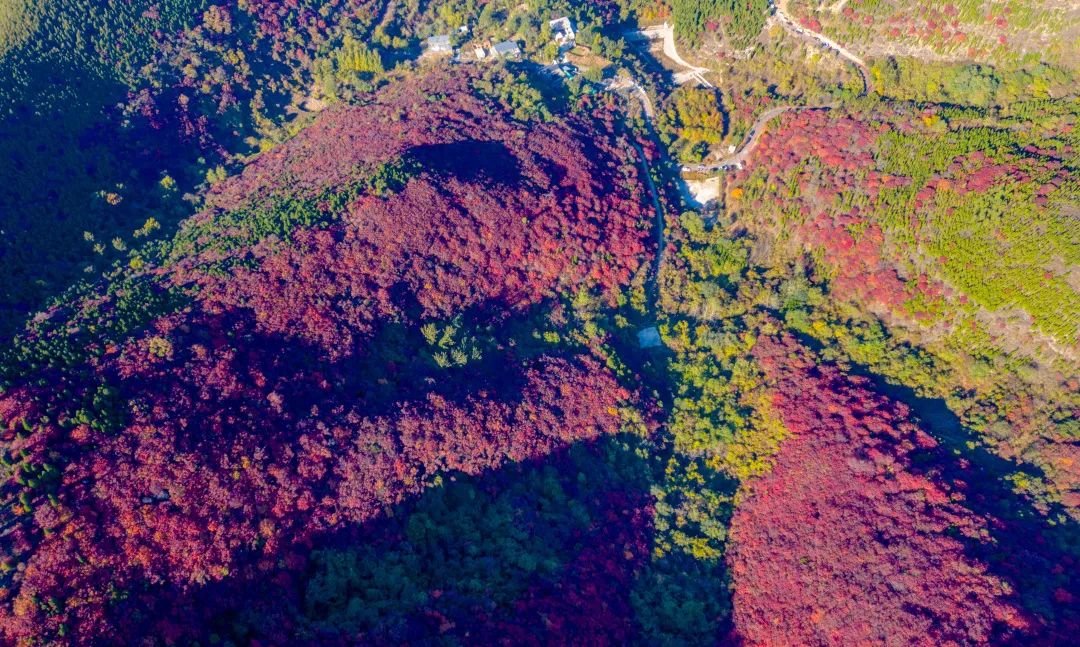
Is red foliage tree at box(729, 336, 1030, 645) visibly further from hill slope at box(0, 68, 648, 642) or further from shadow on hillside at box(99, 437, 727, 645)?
hill slope at box(0, 68, 648, 642)

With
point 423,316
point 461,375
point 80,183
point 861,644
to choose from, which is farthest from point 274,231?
point 861,644

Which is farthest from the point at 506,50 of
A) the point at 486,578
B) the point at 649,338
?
the point at 486,578

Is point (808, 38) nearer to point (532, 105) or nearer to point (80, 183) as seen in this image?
point (532, 105)

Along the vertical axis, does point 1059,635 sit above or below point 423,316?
below

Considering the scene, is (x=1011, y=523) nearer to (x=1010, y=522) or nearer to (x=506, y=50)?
(x=1010, y=522)

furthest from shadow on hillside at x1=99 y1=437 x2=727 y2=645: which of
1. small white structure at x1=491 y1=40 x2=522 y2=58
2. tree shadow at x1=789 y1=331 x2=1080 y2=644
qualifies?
small white structure at x1=491 y1=40 x2=522 y2=58

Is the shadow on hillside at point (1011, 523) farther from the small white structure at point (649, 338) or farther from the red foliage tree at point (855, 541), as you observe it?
the small white structure at point (649, 338)
